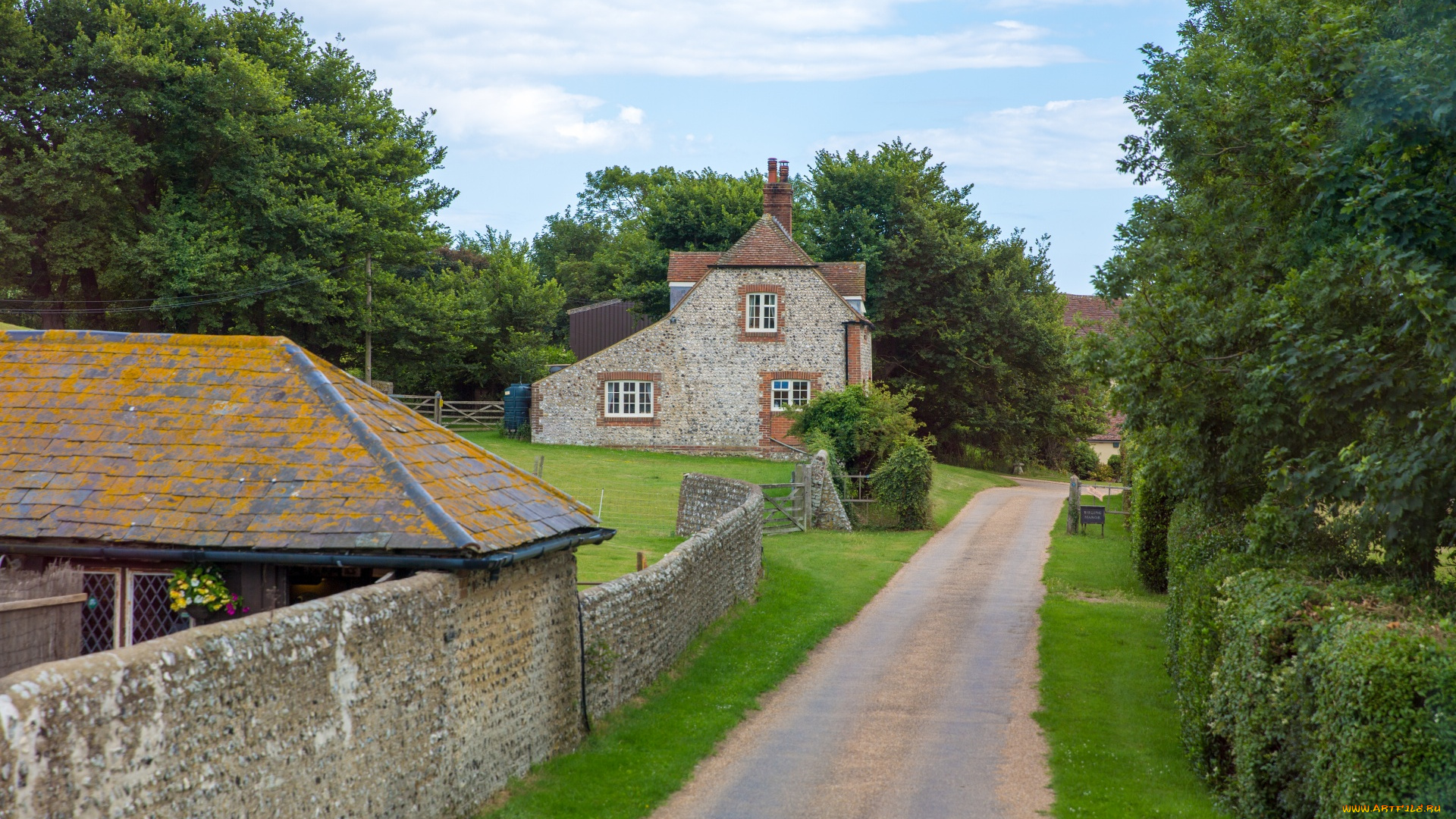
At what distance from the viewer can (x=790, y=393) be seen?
41625 mm

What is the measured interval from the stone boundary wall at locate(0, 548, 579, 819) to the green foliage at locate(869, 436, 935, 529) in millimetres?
21016

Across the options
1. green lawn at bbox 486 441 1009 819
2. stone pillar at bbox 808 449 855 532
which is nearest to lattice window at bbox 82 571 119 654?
green lawn at bbox 486 441 1009 819

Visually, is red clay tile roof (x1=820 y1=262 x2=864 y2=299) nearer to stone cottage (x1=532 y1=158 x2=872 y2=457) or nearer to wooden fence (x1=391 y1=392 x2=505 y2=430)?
stone cottage (x1=532 y1=158 x2=872 y2=457)

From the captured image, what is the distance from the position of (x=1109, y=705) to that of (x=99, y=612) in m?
11.2

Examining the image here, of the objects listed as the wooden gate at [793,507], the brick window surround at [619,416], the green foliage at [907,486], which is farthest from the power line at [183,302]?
the green foliage at [907,486]

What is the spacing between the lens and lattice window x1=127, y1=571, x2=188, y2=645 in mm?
9586

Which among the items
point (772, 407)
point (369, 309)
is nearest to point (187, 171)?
point (369, 309)

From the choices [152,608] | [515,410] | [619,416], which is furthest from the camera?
[515,410]

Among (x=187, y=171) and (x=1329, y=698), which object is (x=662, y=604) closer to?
(x=1329, y=698)

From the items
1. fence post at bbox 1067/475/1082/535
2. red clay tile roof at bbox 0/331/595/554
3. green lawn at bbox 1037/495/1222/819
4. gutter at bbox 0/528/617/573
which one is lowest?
green lawn at bbox 1037/495/1222/819

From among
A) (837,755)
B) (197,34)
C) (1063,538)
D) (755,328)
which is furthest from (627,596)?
(197,34)

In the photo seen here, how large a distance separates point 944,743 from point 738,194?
43.4m

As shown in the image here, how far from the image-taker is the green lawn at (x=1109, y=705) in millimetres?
10133

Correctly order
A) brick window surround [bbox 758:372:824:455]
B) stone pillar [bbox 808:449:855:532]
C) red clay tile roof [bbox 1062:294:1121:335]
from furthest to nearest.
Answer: red clay tile roof [bbox 1062:294:1121:335]
brick window surround [bbox 758:372:824:455]
stone pillar [bbox 808:449:855:532]
